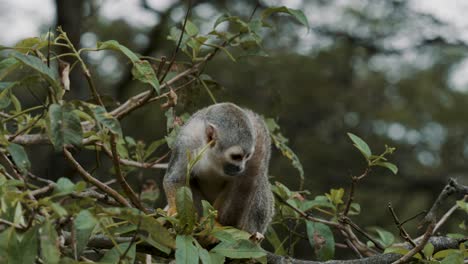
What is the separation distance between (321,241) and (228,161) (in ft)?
2.25

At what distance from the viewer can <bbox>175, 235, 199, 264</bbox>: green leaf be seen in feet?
8.37

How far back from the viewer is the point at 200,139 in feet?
13.3

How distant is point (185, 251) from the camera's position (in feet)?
8.50

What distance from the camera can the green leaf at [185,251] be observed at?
8.37ft

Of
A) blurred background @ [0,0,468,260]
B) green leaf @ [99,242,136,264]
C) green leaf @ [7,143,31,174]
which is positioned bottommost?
blurred background @ [0,0,468,260]

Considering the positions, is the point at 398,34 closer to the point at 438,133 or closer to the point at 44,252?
the point at 438,133

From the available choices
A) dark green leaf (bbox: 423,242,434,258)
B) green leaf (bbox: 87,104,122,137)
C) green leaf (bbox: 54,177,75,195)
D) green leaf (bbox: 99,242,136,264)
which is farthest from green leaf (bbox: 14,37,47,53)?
dark green leaf (bbox: 423,242,434,258)

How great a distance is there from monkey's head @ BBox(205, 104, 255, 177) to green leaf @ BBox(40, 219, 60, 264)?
1.76 meters

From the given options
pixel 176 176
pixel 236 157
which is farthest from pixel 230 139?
pixel 176 176

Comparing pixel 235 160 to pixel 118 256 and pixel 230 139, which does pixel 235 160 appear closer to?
pixel 230 139

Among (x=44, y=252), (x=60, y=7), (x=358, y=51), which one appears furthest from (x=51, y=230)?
(x=358, y=51)

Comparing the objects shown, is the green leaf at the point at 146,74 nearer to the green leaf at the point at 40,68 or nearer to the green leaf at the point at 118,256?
the green leaf at the point at 40,68

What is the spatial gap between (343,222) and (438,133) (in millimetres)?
10074

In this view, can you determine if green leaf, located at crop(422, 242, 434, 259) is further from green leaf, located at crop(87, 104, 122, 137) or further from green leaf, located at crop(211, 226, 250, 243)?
green leaf, located at crop(87, 104, 122, 137)
